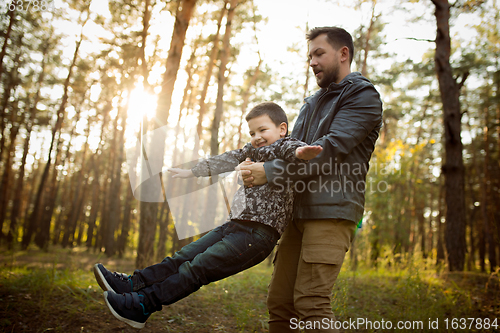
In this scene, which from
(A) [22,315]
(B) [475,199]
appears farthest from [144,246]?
(B) [475,199]

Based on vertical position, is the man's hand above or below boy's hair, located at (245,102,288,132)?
below

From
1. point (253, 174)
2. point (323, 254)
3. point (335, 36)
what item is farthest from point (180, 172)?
point (335, 36)

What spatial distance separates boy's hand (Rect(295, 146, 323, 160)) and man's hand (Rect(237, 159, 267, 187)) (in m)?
0.30

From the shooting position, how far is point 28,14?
506 inches

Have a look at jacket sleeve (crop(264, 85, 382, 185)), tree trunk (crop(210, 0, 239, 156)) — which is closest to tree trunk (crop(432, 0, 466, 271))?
tree trunk (crop(210, 0, 239, 156))

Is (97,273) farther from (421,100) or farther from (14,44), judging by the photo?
(421,100)

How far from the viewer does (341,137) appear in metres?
1.78

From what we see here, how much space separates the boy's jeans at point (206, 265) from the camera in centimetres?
180

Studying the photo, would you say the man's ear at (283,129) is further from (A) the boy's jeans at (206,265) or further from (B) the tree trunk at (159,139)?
(B) the tree trunk at (159,139)

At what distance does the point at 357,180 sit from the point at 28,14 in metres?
16.2

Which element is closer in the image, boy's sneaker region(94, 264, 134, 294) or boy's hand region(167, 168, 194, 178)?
boy's sneaker region(94, 264, 134, 294)

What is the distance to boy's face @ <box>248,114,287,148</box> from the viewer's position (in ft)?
7.19

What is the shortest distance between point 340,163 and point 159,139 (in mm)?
6121

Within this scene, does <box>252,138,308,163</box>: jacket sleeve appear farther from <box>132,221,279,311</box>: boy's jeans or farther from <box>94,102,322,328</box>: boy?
<box>132,221,279,311</box>: boy's jeans
